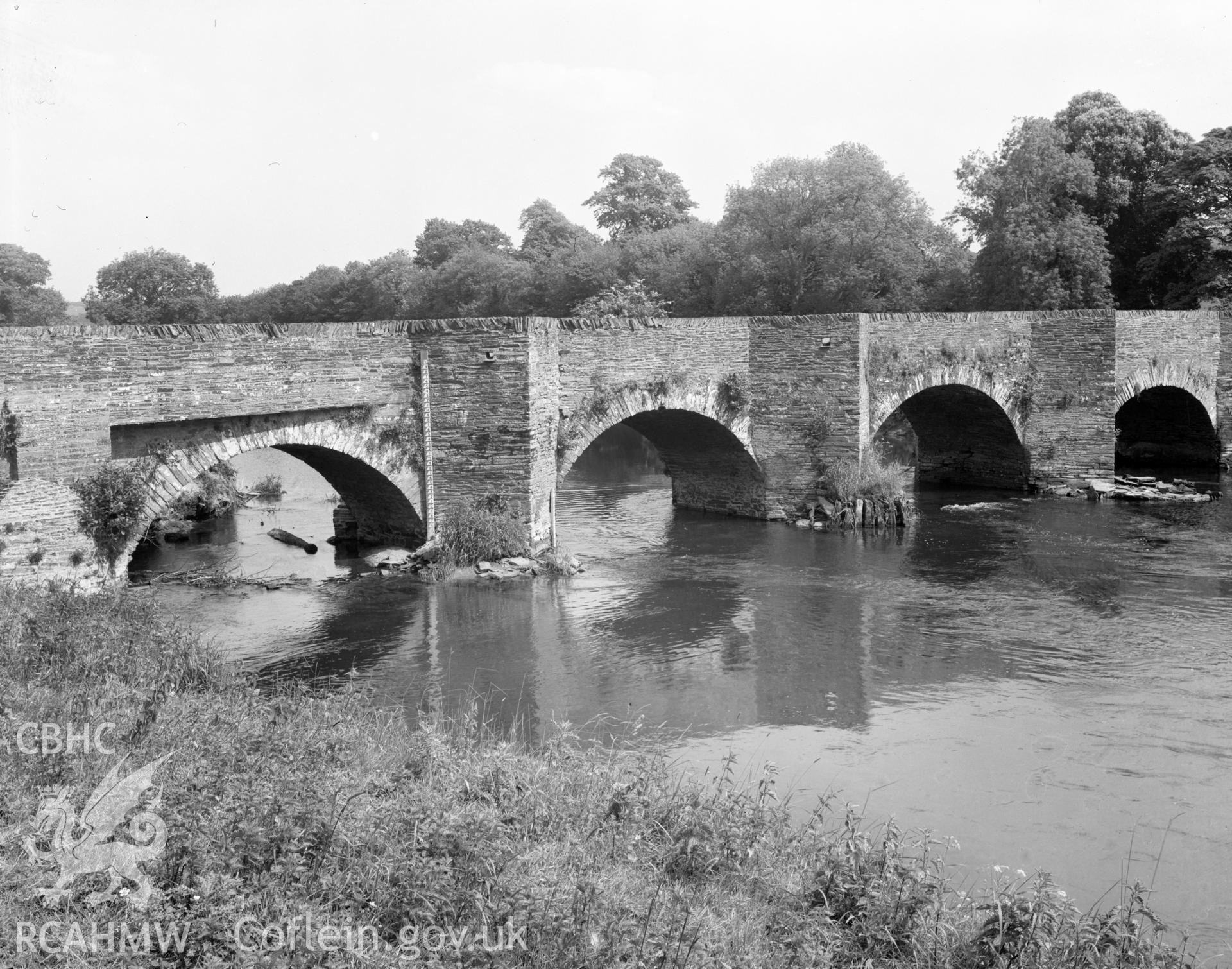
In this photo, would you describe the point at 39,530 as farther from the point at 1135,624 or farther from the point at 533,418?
the point at 1135,624

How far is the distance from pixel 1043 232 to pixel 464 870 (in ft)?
96.4

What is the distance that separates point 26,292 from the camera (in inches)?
1908

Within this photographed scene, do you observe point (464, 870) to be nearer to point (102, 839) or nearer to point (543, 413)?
point (102, 839)

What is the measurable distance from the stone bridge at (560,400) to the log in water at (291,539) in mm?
991

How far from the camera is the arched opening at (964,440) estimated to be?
22484 millimetres

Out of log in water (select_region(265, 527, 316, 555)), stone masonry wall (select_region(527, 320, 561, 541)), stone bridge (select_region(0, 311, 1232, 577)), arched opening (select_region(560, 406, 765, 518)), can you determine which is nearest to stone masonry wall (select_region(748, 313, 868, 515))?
stone bridge (select_region(0, 311, 1232, 577))

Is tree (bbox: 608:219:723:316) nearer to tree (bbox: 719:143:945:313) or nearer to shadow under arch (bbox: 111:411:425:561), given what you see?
tree (bbox: 719:143:945:313)

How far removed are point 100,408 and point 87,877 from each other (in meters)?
8.21

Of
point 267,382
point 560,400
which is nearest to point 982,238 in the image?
point 560,400

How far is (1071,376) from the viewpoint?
73.4 ft

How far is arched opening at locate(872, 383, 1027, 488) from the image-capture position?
22484mm

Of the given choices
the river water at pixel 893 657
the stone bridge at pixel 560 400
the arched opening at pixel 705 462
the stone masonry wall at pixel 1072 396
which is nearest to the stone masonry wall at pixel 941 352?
the stone bridge at pixel 560 400

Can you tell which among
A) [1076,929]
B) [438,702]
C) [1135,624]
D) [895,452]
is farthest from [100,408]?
[895,452]

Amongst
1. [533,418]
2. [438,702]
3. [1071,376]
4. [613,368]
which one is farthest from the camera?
[1071,376]
